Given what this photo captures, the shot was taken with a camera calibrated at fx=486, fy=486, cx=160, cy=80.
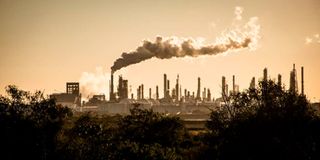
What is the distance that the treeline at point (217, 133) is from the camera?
30.0 m

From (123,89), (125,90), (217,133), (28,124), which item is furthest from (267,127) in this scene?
(125,90)

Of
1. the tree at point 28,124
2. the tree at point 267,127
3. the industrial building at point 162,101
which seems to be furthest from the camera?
the industrial building at point 162,101

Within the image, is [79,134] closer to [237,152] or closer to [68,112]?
[68,112]

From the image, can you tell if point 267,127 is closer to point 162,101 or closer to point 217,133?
point 217,133

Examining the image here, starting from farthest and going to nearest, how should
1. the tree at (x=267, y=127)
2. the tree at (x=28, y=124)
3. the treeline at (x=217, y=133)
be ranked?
1. the tree at (x=28, y=124)
2. the treeline at (x=217, y=133)
3. the tree at (x=267, y=127)

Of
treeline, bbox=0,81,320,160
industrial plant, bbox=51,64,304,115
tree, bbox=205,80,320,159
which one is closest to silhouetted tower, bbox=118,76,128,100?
industrial plant, bbox=51,64,304,115

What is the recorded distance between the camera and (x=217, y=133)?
33344 mm

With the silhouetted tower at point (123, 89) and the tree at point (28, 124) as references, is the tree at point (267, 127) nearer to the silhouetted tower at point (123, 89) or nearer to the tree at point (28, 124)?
the tree at point (28, 124)

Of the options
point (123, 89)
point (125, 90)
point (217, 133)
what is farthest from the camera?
point (125, 90)

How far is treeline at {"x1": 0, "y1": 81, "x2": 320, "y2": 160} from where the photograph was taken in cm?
3000

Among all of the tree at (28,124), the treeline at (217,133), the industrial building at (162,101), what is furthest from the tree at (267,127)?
the industrial building at (162,101)

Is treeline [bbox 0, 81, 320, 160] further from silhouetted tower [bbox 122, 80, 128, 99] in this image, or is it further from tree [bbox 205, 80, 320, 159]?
silhouetted tower [bbox 122, 80, 128, 99]

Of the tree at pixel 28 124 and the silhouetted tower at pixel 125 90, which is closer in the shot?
the tree at pixel 28 124

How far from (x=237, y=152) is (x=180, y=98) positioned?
15772 centimetres
